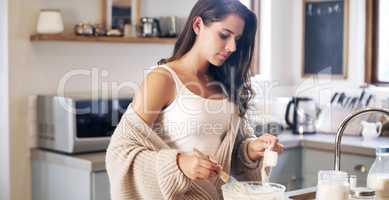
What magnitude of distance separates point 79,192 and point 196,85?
49.0 inches

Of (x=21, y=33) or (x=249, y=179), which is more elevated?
(x=21, y=33)

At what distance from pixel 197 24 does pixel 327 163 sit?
202 centimetres

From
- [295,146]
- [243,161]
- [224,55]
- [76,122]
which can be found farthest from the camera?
[295,146]

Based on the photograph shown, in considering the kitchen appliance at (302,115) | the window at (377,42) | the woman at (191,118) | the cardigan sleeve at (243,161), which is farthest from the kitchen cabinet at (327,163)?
the woman at (191,118)

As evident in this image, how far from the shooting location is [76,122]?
9.53 ft

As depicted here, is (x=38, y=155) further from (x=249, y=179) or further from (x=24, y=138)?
(x=249, y=179)

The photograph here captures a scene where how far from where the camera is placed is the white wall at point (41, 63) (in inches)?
117

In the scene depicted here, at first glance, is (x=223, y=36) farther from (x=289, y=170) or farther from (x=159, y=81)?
(x=289, y=170)

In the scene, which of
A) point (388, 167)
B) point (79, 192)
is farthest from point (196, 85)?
point (79, 192)

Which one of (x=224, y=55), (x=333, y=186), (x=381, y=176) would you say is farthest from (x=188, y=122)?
(x=381, y=176)

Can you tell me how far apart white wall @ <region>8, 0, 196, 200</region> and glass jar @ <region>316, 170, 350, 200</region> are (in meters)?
1.75

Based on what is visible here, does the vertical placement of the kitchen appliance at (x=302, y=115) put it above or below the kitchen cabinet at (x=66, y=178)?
above

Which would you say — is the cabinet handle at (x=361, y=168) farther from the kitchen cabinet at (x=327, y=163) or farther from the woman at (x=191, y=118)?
the woman at (x=191, y=118)

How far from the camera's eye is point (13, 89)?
2.98 meters
